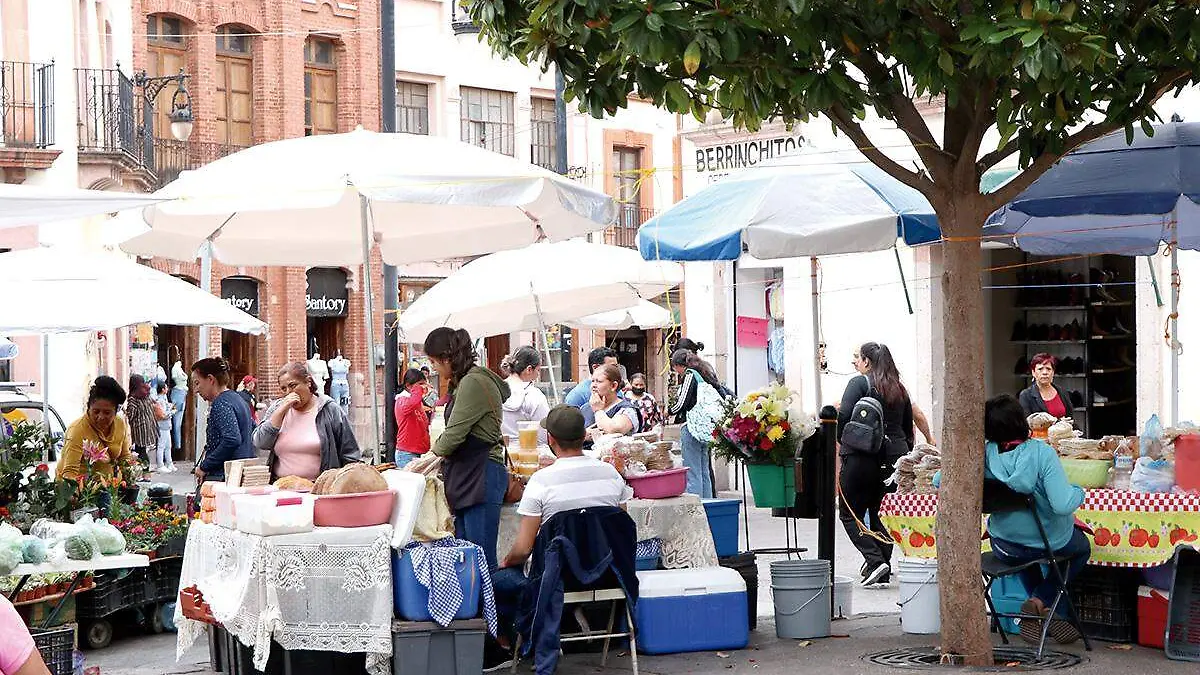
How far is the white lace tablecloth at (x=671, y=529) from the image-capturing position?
9.98 m

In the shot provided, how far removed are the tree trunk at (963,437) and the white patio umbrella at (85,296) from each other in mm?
6505

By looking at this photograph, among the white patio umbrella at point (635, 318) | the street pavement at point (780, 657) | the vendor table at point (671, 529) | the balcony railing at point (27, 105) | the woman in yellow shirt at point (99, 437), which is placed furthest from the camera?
the balcony railing at point (27, 105)

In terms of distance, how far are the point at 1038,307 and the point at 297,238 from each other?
338 inches

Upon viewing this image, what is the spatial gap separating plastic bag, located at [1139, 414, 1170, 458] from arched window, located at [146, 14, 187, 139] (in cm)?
2808

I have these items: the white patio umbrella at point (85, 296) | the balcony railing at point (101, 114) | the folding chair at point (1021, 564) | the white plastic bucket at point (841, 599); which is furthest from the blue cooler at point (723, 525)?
the balcony railing at point (101, 114)

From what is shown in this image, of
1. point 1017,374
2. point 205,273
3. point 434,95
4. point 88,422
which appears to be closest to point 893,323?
point 1017,374

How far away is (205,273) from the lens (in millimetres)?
18203

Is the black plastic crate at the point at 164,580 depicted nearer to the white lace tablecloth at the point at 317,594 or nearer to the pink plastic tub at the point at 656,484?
the white lace tablecloth at the point at 317,594

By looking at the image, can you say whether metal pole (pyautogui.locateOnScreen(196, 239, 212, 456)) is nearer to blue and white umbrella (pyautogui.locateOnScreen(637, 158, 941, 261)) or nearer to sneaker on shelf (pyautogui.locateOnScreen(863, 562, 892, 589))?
blue and white umbrella (pyautogui.locateOnScreen(637, 158, 941, 261))

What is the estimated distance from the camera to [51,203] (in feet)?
26.8

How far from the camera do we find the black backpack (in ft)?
40.1

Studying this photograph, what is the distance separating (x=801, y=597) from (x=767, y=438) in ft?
3.17

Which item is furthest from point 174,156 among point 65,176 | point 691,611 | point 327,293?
point 691,611

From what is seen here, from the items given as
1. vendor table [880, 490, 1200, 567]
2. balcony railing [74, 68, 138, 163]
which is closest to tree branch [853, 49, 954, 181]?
vendor table [880, 490, 1200, 567]
